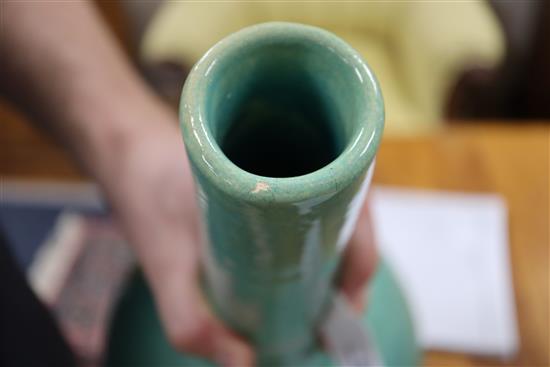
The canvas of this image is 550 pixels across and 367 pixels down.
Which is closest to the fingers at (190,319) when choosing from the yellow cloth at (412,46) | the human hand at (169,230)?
the human hand at (169,230)

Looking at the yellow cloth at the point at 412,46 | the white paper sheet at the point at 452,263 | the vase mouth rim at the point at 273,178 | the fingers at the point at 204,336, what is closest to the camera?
the vase mouth rim at the point at 273,178

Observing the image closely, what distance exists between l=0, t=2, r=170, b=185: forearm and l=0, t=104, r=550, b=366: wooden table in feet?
0.75

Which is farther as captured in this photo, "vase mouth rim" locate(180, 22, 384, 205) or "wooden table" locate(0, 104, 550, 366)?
"wooden table" locate(0, 104, 550, 366)

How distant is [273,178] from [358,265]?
15 cm

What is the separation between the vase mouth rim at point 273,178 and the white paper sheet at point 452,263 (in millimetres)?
307

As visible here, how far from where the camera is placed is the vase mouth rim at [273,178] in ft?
0.51

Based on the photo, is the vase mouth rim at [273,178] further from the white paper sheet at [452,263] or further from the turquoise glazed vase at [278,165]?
the white paper sheet at [452,263]

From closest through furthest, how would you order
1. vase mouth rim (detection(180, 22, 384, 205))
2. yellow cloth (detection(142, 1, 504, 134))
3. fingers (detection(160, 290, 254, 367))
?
vase mouth rim (detection(180, 22, 384, 205)) → fingers (detection(160, 290, 254, 367)) → yellow cloth (detection(142, 1, 504, 134))

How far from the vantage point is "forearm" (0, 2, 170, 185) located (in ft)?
1.01

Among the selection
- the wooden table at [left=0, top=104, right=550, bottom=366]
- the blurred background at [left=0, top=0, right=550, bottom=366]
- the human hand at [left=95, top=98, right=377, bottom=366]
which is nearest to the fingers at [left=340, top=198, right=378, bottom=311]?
the human hand at [left=95, top=98, right=377, bottom=366]

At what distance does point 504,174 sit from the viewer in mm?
604

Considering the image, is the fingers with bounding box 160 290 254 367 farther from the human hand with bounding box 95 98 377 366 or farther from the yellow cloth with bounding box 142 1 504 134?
the yellow cloth with bounding box 142 1 504 134

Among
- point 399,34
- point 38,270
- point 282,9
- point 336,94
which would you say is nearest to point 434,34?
point 399,34

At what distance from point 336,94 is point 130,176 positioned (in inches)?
7.7
